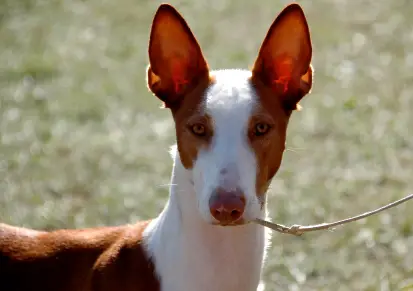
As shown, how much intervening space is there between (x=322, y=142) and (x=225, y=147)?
14.9 feet

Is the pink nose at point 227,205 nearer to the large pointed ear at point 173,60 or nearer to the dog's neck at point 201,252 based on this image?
the dog's neck at point 201,252

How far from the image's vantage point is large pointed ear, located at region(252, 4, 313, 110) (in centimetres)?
439

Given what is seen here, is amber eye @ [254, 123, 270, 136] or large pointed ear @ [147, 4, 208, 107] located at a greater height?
large pointed ear @ [147, 4, 208, 107]

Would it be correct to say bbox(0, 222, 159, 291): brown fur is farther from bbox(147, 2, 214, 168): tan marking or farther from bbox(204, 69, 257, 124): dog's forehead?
bbox(204, 69, 257, 124): dog's forehead

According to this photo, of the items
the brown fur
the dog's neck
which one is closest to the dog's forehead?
the dog's neck

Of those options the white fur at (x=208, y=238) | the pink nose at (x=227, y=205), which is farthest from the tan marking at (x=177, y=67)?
the pink nose at (x=227, y=205)

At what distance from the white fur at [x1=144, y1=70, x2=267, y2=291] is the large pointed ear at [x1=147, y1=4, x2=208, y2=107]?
134 millimetres

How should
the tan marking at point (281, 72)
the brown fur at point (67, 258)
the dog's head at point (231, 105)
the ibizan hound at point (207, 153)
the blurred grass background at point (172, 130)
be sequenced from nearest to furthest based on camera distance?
the dog's head at point (231, 105) < the ibizan hound at point (207, 153) < the tan marking at point (281, 72) < the brown fur at point (67, 258) < the blurred grass background at point (172, 130)

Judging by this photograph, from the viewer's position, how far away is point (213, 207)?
3.87 metres

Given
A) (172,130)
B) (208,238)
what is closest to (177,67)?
(208,238)

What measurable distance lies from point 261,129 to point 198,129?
0.96 ft

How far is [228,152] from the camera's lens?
13.2ft

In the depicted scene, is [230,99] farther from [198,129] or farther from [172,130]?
[172,130]

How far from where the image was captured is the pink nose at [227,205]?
3838 mm
